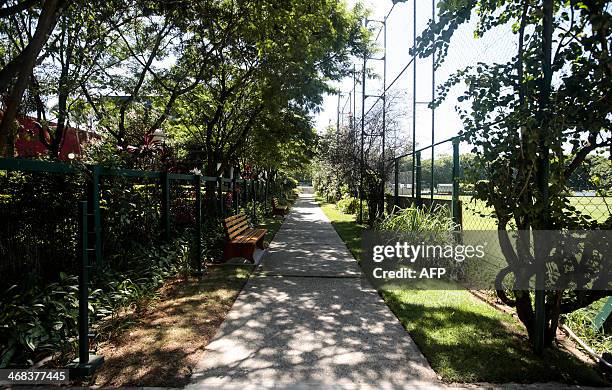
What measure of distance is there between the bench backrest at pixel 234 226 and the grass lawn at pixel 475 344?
3236mm

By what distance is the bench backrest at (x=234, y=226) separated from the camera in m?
7.17

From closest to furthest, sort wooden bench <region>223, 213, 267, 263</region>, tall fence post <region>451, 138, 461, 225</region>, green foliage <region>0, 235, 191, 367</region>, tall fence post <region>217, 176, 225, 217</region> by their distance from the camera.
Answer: green foliage <region>0, 235, 191, 367</region> → tall fence post <region>451, 138, 461, 225</region> → wooden bench <region>223, 213, 267, 263</region> → tall fence post <region>217, 176, 225, 217</region>

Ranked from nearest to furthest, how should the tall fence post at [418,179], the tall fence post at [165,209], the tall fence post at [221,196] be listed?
the tall fence post at [165,209], the tall fence post at [418,179], the tall fence post at [221,196]

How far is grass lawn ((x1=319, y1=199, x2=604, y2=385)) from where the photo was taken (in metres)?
3.02

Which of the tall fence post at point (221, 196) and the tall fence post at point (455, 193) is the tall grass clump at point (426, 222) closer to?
the tall fence post at point (455, 193)

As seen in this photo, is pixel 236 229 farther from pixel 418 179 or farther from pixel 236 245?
pixel 418 179

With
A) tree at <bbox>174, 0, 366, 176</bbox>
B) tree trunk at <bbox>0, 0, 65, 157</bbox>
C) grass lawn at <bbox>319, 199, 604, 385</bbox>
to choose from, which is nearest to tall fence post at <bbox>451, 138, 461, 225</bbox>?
grass lawn at <bbox>319, 199, 604, 385</bbox>

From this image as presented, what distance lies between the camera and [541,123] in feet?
10.2

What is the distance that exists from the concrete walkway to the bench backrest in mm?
1270

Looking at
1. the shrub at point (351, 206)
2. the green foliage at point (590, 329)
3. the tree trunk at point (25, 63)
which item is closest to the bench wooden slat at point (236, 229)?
the tree trunk at point (25, 63)

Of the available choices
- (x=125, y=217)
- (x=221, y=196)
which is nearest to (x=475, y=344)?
(x=125, y=217)

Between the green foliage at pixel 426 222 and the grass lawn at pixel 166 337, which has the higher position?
the green foliage at pixel 426 222

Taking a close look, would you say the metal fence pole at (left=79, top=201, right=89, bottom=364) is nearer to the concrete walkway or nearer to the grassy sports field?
the concrete walkway

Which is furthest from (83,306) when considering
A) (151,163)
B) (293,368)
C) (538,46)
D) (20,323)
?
(151,163)
